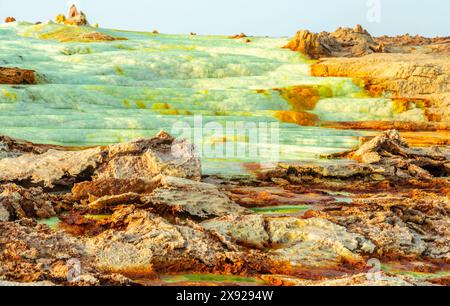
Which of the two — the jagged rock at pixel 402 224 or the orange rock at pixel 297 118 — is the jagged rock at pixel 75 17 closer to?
the orange rock at pixel 297 118

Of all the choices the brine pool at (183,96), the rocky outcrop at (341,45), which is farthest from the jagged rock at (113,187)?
the rocky outcrop at (341,45)

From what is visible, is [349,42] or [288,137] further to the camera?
[349,42]

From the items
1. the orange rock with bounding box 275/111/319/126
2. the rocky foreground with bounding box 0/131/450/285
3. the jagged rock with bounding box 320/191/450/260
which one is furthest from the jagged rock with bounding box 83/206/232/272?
the orange rock with bounding box 275/111/319/126

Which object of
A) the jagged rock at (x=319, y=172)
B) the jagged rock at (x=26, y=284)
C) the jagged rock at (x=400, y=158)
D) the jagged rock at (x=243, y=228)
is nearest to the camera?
the jagged rock at (x=26, y=284)

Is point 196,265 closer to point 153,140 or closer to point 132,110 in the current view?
point 153,140

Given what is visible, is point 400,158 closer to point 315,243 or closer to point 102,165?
point 102,165
